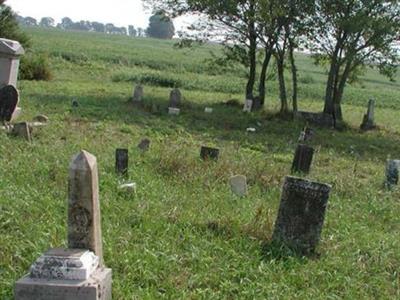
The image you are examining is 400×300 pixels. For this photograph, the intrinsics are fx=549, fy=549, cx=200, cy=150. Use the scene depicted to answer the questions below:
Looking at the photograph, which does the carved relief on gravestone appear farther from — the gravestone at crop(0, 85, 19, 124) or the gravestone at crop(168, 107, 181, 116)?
the gravestone at crop(168, 107, 181, 116)

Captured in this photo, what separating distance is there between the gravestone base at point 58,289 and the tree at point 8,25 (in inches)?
859

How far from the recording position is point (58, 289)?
369 cm

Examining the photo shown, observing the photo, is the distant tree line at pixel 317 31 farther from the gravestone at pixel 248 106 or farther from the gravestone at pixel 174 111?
the gravestone at pixel 174 111

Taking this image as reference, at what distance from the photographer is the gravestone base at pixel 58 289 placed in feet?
12.1

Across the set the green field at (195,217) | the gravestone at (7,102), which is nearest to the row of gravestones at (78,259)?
the green field at (195,217)

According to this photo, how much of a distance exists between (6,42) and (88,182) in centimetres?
943

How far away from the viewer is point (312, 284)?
4.68 meters

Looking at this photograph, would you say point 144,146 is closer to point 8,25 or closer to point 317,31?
point 317,31

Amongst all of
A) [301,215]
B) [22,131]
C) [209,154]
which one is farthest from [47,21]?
[301,215]

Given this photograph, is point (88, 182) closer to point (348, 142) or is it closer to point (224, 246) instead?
point (224, 246)

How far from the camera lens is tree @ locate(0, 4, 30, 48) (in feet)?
77.6

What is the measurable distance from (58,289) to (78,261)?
0.73 feet

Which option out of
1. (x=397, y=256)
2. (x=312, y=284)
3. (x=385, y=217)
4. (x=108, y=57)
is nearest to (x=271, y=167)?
(x=385, y=217)

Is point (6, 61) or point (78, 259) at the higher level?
point (6, 61)
